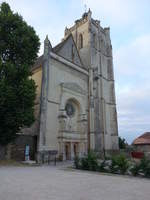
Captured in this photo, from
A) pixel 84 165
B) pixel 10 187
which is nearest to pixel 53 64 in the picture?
pixel 84 165

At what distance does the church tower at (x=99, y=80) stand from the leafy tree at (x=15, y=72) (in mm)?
10967

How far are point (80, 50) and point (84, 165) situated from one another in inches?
825

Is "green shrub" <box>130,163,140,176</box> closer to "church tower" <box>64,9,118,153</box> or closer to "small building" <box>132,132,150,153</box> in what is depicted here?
"church tower" <box>64,9,118,153</box>

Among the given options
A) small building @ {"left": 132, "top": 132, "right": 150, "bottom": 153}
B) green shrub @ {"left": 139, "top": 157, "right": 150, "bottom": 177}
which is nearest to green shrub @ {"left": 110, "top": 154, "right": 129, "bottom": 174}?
green shrub @ {"left": 139, "top": 157, "right": 150, "bottom": 177}

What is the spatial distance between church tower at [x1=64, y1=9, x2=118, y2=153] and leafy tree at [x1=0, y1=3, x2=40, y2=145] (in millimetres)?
10967

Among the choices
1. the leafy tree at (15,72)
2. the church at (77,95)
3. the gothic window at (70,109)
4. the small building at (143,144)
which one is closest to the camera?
the leafy tree at (15,72)

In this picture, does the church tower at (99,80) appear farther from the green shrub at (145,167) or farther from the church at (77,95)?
the green shrub at (145,167)

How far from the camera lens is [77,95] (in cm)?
2175

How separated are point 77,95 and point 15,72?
995cm

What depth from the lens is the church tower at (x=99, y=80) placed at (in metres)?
23.2

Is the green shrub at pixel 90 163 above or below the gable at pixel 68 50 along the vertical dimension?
below

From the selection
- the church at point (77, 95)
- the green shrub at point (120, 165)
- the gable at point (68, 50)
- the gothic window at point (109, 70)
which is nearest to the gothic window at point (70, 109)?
the church at point (77, 95)

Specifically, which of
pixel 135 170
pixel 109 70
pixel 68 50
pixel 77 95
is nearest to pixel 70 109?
pixel 77 95

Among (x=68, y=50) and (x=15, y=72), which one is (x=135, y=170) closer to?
(x=15, y=72)
